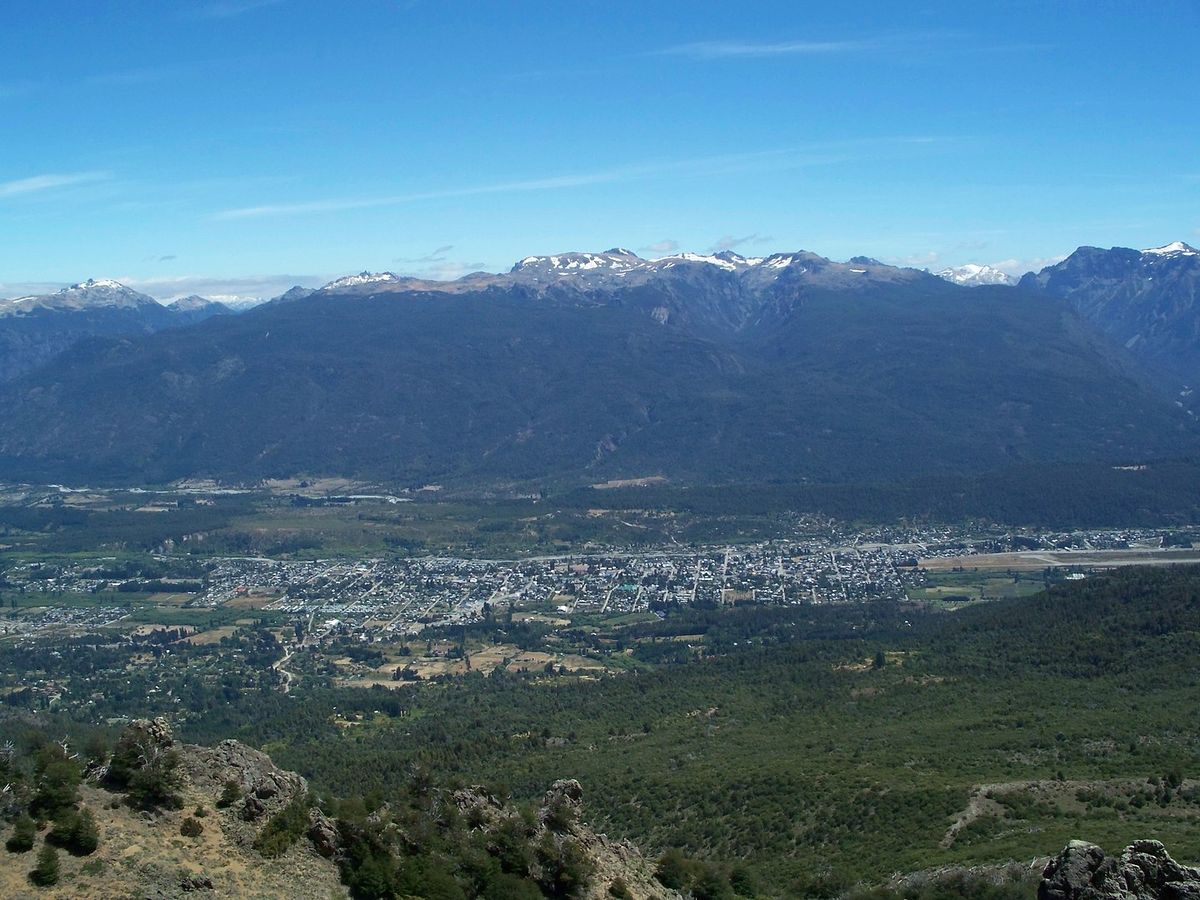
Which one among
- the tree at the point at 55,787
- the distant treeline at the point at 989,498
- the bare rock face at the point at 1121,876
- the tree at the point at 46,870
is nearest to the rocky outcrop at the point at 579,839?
the tree at the point at 55,787

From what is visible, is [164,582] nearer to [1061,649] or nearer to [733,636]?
[733,636]

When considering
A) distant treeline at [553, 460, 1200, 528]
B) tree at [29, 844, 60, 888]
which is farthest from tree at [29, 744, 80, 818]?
distant treeline at [553, 460, 1200, 528]

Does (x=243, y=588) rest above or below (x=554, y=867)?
below

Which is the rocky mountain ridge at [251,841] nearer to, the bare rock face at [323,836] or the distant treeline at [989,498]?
the bare rock face at [323,836]

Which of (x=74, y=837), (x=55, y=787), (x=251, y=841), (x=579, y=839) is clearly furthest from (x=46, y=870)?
(x=579, y=839)

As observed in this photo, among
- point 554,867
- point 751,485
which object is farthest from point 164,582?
point 554,867

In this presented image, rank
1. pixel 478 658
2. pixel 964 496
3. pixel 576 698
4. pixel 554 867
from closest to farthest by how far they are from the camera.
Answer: pixel 554 867 → pixel 576 698 → pixel 478 658 → pixel 964 496
